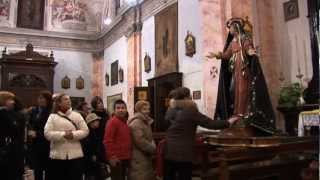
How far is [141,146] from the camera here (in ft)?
15.9

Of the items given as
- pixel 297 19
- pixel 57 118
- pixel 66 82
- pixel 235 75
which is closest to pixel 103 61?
pixel 66 82

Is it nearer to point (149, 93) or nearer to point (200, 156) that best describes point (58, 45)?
point (149, 93)

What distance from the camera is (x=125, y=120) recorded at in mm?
5113

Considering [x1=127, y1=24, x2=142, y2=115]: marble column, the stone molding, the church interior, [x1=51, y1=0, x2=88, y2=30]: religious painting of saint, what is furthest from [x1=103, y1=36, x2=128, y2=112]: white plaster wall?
[x1=51, y1=0, x2=88, y2=30]: religious painting of saint

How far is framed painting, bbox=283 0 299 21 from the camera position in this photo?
931 centimetres

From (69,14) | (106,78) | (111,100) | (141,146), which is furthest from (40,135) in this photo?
(69,14)

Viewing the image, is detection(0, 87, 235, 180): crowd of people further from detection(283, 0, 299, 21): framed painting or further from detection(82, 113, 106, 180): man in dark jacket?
detection(283, 0, 299, 21): framed painting

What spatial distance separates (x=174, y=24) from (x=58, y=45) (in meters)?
9.66

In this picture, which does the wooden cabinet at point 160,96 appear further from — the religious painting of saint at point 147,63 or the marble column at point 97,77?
the marble column at point 97,77

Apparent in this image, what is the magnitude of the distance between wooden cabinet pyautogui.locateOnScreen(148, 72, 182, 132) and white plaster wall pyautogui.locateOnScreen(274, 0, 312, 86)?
11.4 feet

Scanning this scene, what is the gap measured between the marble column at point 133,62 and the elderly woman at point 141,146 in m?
10.0

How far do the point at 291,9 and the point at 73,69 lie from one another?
1322 centimetres

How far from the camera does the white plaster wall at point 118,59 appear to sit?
54.7 feet

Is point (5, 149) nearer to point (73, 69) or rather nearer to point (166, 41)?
point (166, 41)
